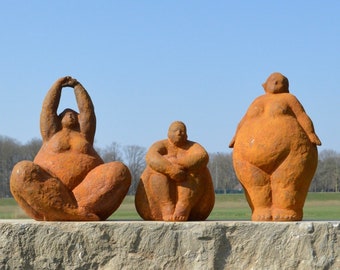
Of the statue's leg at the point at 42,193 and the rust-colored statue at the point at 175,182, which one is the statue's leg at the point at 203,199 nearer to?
the rust-colored statue at the point at 175,182

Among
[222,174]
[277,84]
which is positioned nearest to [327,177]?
[222,174]

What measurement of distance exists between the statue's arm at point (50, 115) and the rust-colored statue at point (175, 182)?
92 cm

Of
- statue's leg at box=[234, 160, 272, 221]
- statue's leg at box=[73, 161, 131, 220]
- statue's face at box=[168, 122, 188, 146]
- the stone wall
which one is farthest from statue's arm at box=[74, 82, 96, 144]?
statue's leg at box=[234, 160, 272, 221]

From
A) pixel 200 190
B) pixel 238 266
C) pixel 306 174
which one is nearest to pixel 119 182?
pixel 200 190

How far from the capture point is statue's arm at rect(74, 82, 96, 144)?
6.47 meters

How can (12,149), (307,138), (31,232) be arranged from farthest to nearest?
(12,149) < (307,138) < (31,232)

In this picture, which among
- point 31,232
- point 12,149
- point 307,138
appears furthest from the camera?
point 12,149

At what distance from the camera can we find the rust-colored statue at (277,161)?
6.00m

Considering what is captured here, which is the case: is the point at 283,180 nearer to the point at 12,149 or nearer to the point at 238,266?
the point at 238,266

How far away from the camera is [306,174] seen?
6.05 m

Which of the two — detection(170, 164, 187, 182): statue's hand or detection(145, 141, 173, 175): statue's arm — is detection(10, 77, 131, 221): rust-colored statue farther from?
detection(170, 164, 187, 182): statue's hand

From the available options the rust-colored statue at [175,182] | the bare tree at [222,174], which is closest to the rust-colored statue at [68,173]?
the rust-colored statue at [175,182]

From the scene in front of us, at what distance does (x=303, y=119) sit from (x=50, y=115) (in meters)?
2.27

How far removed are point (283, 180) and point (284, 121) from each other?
1.68ft
